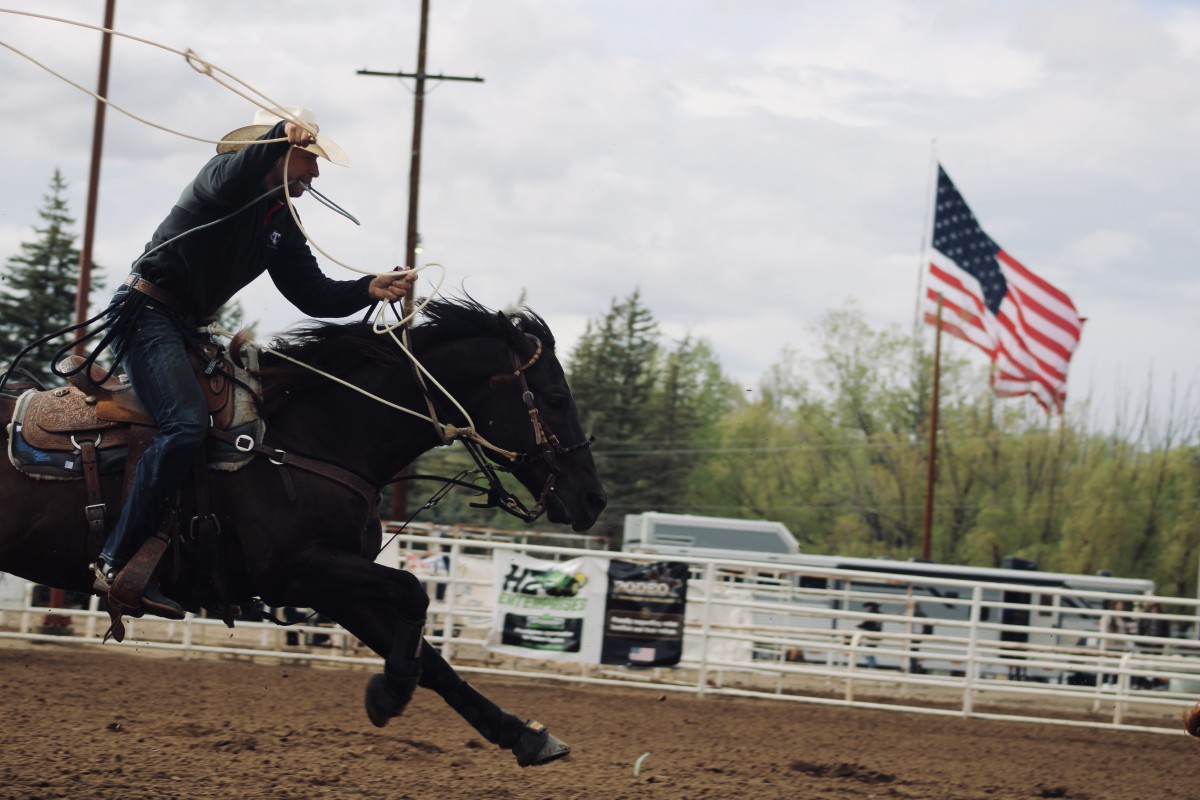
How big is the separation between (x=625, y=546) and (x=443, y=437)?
2112 centimetres

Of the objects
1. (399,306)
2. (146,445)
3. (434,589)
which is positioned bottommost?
(434,589)

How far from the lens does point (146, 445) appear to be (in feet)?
17.1

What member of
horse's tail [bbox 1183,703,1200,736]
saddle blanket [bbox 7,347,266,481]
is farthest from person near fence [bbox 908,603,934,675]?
saddle blanket [bbox 7,347,266,481]

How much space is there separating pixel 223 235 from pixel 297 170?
431mm

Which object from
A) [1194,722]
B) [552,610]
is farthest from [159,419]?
[552,610]

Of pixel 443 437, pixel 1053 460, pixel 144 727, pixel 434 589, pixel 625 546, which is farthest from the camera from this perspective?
pixel 1053 460

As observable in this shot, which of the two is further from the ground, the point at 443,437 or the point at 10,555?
the point at 443,437

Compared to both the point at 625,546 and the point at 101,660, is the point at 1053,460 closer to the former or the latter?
the point at 625,546

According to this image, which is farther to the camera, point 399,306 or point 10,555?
point 399,306

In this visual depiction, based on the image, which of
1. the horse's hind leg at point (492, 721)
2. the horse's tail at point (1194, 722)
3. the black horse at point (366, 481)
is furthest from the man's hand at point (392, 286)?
the horse's tail at point (1194, 722)

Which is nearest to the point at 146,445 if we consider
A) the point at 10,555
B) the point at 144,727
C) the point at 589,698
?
the point at 10,555

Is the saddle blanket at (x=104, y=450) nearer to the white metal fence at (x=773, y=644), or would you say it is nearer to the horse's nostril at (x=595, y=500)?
the horse's nostril at (x=595, y=500)

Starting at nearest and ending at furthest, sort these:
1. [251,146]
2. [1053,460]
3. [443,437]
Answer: [251,146] < [443,437] < [1053,460]

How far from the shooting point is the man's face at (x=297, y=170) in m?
5.33
